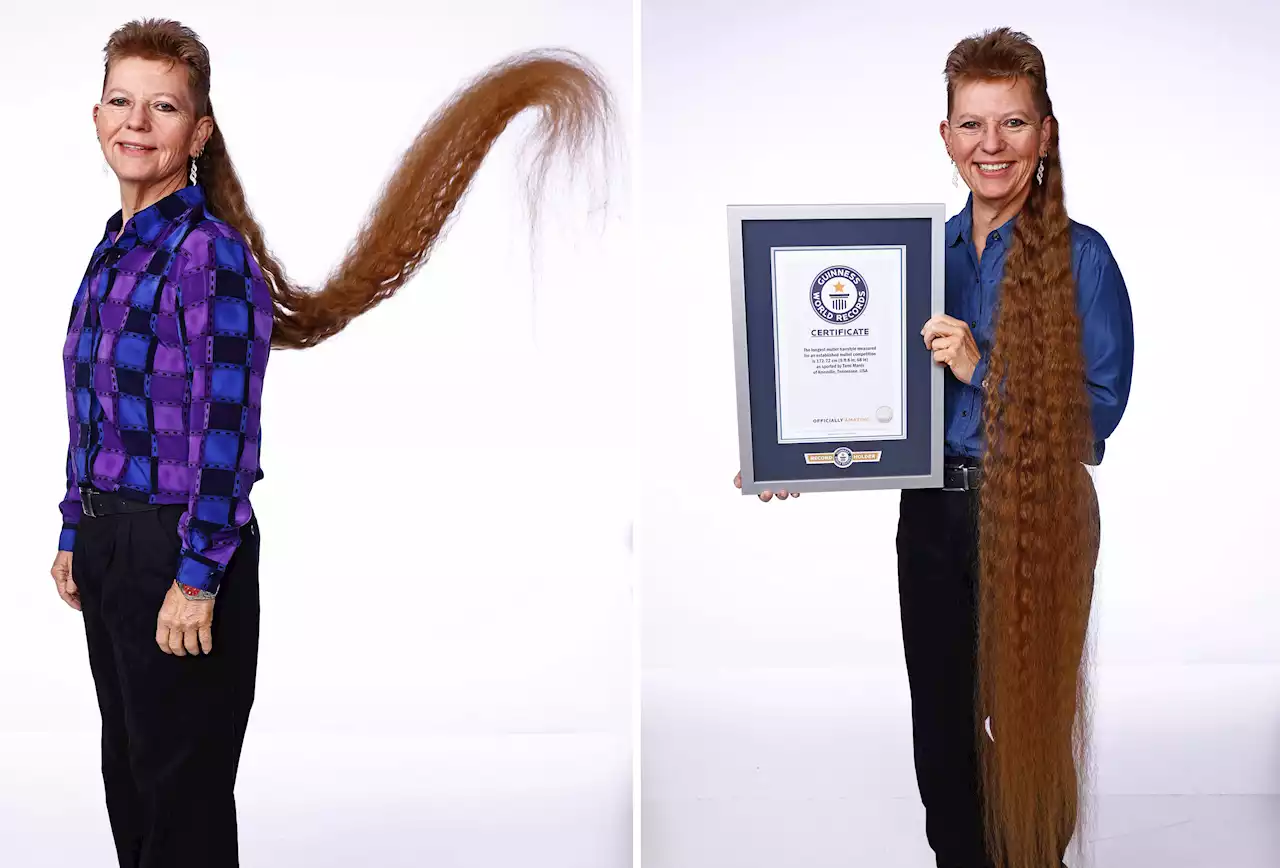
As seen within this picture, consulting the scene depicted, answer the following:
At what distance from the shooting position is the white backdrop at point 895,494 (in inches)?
186


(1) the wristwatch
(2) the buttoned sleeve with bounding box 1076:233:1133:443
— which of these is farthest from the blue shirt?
(1) the wristwatch

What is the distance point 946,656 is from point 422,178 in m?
1.62

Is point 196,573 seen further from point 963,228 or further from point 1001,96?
point 1001,96

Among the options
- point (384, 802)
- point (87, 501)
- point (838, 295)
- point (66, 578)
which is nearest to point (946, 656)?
point (838, 295)

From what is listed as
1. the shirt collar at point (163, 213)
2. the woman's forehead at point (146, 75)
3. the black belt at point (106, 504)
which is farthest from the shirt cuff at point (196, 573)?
the woman's forehead at point (146, 75)

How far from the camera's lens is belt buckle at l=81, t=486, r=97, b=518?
2.70 metres

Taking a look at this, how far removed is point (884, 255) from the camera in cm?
285

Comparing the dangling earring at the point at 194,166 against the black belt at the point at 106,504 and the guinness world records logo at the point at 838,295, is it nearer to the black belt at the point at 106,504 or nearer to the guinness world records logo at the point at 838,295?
the black belt at the point at 106,504

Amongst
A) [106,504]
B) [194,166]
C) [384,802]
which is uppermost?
[194,166]

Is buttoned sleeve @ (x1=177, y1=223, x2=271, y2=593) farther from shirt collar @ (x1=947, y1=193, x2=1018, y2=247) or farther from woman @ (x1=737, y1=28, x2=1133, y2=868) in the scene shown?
shirt collar @ (x1=947, y1=193, x2=1018, y2=247)

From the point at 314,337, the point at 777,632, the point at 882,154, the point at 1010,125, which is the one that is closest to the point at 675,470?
the point at 777,632

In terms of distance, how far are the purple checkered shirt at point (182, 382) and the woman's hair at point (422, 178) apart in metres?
0.34

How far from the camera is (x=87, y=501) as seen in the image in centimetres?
271

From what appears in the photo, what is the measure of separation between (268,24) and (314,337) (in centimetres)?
162
